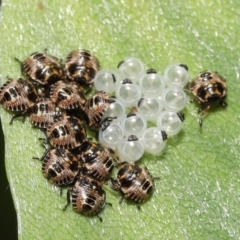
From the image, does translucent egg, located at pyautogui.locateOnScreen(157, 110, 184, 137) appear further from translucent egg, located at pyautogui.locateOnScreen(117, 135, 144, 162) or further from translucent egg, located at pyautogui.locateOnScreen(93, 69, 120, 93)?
translucent egg, located at pyautogui.locateOnScreen(93, 69, 120, 93)

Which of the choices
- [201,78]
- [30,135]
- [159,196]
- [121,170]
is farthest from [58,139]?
[201,78]

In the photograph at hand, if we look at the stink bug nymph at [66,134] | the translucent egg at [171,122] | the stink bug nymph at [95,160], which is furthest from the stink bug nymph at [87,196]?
the translucent egg at [171,122]

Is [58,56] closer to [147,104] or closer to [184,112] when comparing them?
[147,104]

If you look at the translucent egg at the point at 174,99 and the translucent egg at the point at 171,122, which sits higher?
the translucent egg at the point at 174,99

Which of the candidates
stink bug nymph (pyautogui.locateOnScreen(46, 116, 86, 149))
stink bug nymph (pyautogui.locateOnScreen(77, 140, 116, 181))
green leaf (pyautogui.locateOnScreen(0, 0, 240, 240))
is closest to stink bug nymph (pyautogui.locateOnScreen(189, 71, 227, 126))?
green leaf (pyautogui.locateOnScreen(0, 0, 240, 240))

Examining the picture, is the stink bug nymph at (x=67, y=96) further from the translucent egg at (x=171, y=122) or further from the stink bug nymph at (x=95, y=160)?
the translucent egg at (x=171, y=122)

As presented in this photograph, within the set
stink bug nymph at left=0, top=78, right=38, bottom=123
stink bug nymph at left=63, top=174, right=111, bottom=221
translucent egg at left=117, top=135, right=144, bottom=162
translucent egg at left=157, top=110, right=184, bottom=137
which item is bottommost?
stink bug nymph at left=63, top=174, right=111, bottom=221
